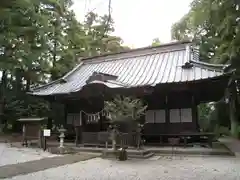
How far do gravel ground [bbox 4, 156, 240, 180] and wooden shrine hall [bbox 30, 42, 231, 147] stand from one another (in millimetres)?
2319

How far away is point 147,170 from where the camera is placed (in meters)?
7.50

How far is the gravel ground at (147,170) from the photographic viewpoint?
6598 millimetres

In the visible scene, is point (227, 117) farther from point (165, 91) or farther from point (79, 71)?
point (79, 71)

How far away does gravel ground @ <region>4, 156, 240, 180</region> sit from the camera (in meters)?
6.60

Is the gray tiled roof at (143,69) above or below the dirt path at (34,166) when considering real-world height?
above

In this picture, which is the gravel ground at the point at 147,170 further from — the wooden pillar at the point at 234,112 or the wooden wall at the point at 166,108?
the wooden pillar at the point at 234,112

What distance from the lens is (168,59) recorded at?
14453 mm

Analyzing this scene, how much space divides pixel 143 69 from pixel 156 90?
214 cm

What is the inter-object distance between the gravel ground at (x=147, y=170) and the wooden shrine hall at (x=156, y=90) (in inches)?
91.3

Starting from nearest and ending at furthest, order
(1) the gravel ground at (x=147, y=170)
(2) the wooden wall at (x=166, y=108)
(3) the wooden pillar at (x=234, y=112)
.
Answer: (1) the gravel ground at (x=147, y=170) → (2) the wooden wall at (x=166, y=108) → (3) the wooden pillar at (x=234, y=112)

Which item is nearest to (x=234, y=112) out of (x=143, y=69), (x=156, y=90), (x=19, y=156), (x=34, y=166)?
(x=143, y=69)

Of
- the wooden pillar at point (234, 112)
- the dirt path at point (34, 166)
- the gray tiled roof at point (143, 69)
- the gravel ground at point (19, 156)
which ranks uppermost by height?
the gray tiled roof at point (143, 69)

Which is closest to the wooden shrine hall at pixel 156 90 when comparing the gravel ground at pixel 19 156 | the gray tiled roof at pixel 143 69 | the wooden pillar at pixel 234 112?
the gray tiled roof at pixel 143 69

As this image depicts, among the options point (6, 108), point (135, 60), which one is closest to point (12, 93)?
point (6, 108)
